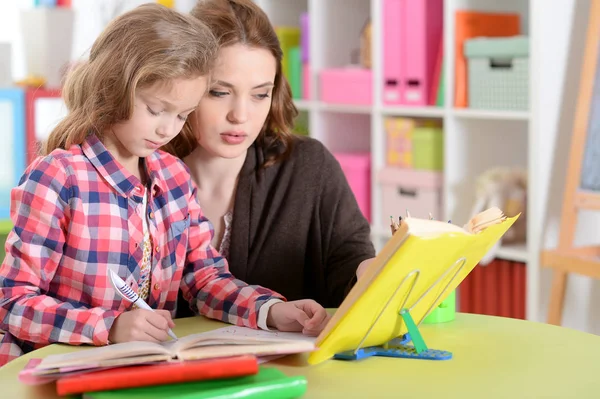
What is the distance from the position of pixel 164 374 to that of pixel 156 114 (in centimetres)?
49

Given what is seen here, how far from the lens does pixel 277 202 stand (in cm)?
185

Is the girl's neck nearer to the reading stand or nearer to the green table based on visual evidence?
the green table

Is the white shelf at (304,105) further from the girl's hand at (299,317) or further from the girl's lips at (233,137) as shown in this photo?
the girl's hand at (299,317)

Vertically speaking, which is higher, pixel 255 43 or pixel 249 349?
pixel 255 43

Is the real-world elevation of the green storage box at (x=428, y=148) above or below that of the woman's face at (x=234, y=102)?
below

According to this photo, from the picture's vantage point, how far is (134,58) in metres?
1.41

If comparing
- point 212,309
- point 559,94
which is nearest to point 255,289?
point 212,309

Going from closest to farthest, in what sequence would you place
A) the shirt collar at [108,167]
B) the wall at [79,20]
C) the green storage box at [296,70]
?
1. the shirt collar at [108,167]
2. the green storage box at [296,70]
3. the wall at [79,20]

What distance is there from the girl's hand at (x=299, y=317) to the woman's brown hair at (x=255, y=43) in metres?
0.48

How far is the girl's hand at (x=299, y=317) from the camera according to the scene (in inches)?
52.4

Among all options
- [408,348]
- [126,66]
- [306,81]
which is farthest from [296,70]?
[408,348]

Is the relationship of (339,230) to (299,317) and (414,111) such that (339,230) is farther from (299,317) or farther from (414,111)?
(414,111)

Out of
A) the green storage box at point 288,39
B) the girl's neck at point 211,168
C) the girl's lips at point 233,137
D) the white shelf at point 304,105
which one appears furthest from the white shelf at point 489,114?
the girl's lips at point 233,137

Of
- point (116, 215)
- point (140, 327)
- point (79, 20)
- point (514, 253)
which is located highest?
point (79, 20)
